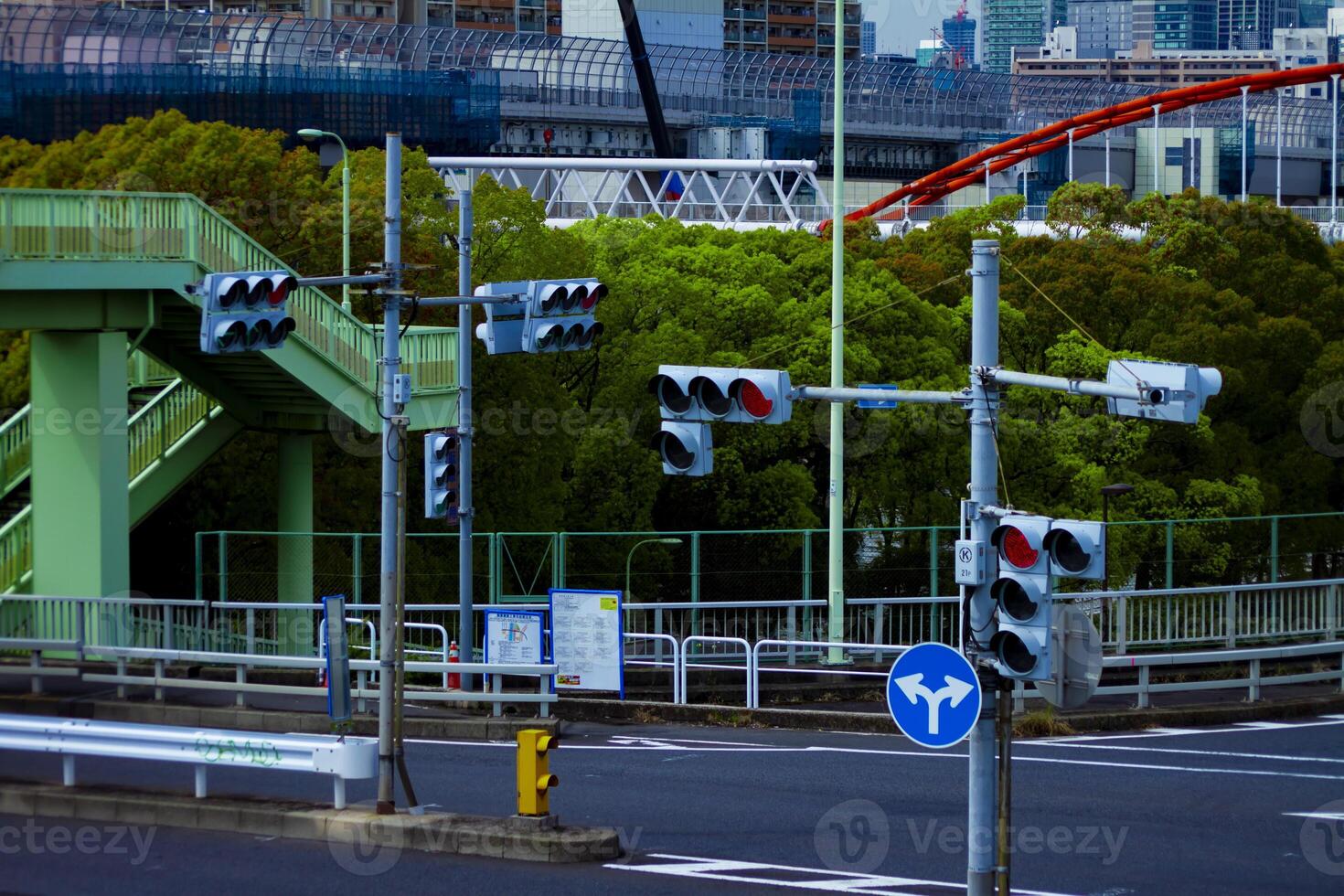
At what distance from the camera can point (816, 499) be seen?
4581cm

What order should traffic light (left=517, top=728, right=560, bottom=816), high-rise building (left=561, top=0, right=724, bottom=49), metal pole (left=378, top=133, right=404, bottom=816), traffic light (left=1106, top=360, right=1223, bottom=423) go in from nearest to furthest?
traffic light (left=1106, top=360, right=1223, bottom=423), traffic light (left=517, top=728, right=560, bottom=816), metal pole (left=378, top=133, right=404, bottom=816), high-rise building (left=561, top=0, right=724, bottom=49)

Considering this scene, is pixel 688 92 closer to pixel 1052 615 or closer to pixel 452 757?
pixel 452 757

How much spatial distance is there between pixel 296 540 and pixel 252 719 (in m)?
8.95

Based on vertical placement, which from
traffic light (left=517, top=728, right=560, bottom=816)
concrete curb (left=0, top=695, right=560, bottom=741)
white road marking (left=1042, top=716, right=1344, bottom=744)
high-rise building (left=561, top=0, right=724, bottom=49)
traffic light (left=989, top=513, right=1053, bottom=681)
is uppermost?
high-rise building (left=561, top=0, right=724, bottom=49)

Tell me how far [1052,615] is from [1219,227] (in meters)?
44.4

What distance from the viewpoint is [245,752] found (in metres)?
16.5

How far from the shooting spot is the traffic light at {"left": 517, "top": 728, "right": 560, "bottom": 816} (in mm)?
15664

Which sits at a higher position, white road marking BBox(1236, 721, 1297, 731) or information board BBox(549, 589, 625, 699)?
information board BBox(549, 589, 625, 699)

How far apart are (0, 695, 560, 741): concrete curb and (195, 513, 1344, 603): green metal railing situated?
6.98 metres

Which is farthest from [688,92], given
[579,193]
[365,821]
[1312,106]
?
[365,821]

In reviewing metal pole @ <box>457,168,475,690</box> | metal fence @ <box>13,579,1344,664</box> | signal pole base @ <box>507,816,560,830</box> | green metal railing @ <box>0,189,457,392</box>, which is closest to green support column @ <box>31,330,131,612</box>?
metal fence @ <box>13,579,1344,664</box>

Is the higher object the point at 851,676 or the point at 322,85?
the point at 322,85

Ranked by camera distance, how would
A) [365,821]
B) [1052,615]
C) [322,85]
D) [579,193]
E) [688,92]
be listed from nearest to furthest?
[1052,615], [365,821], [322,85], [579,193], [688,92]

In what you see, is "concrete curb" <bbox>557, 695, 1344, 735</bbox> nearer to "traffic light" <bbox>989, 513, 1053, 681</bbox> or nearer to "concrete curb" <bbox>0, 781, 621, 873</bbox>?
"concrete curb" <bbox>0, 781, 621, 873</bbox>
